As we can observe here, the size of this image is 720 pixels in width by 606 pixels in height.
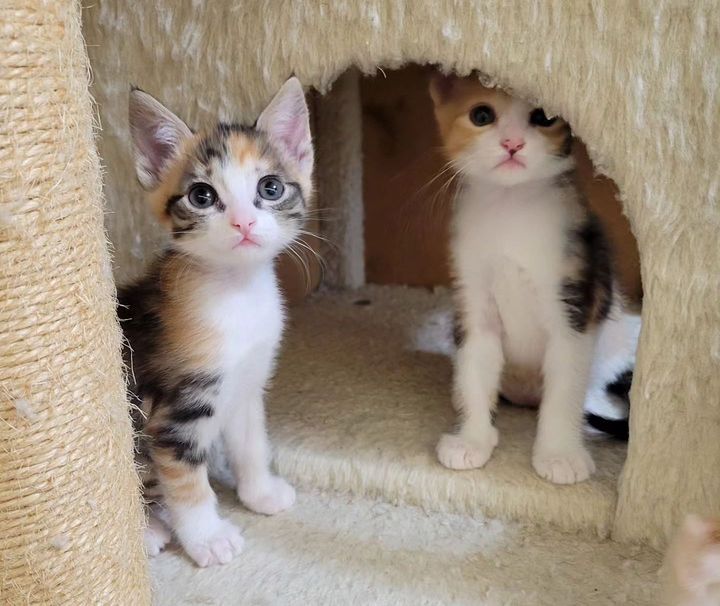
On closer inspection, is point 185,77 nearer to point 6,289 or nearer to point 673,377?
point 6,289

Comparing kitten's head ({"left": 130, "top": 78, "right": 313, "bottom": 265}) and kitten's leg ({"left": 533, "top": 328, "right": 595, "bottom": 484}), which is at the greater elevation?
kitten's head ({"left": 130, "top": 78, "right": 313, "bottom": 265})

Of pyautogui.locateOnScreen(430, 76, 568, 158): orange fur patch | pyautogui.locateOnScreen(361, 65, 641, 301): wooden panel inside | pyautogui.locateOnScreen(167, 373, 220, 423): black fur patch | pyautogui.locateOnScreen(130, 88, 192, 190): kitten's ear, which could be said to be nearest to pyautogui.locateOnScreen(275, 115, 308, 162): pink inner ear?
pyautogui.locateOnScreen(130, 88, 192, 190): kitten's ear

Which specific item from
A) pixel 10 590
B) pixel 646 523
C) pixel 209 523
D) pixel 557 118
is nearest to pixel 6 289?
pixel 10 590

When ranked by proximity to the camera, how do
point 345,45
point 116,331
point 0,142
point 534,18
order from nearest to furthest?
point 0,142 → point 116,331 → point 534,18 → point 345,45

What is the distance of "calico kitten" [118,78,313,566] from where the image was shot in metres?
1.02

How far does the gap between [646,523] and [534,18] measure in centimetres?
76

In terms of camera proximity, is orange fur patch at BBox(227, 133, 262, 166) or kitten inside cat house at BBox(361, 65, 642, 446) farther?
kitten inside cat house at BBox(361, 65, 642, 446)

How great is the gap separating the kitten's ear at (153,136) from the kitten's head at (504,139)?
1.48ft

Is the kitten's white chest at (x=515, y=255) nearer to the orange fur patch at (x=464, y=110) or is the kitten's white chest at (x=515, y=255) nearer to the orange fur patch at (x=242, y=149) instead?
the orange fur patch at (x=464, y=110)

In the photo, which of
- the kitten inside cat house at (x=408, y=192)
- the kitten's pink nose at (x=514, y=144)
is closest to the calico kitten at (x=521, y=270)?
the kitten's pink nose at (x=514, y=144)

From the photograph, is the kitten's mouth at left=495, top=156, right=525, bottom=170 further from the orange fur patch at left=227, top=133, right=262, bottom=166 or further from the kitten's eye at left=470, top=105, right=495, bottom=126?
the orange fur patch at left=227, top=133, right=262, bottom=166

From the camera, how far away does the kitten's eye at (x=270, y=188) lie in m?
1.04

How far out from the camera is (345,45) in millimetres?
1104

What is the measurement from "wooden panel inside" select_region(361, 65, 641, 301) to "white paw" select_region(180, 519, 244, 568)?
1095 mm
